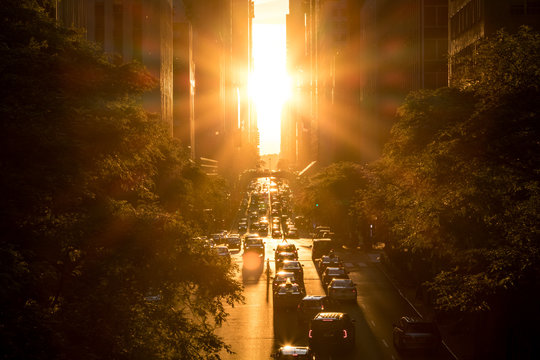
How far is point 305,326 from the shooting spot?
41406mm

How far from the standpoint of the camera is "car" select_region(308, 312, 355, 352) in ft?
112

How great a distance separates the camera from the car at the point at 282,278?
168 feet

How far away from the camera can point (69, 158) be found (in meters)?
17.4

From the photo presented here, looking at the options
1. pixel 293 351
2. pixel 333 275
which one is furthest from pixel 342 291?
pixel 293 351

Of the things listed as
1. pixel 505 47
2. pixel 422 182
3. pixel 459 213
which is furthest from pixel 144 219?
pixel 422 182

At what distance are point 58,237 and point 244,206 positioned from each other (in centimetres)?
18155

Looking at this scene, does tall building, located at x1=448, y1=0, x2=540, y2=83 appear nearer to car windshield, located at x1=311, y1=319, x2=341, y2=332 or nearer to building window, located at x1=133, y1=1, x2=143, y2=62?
car windshield, located at x1=311, y1=319, x2=341, y2=332

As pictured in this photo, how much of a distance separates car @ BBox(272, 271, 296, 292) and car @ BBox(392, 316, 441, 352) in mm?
15072

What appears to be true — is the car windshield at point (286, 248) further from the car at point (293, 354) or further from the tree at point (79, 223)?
the tree at point (79, 223)

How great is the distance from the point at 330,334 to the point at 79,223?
17.8 m

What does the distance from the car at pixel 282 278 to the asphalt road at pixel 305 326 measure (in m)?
0.98

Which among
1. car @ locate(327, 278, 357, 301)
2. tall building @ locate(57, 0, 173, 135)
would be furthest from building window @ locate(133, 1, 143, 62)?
car @ locate(327, 278, 357, 301)

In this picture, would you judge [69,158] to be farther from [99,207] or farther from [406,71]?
[406,71]

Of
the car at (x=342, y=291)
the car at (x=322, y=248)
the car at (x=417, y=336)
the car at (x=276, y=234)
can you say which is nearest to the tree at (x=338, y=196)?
the car at (x=276, y=234)
